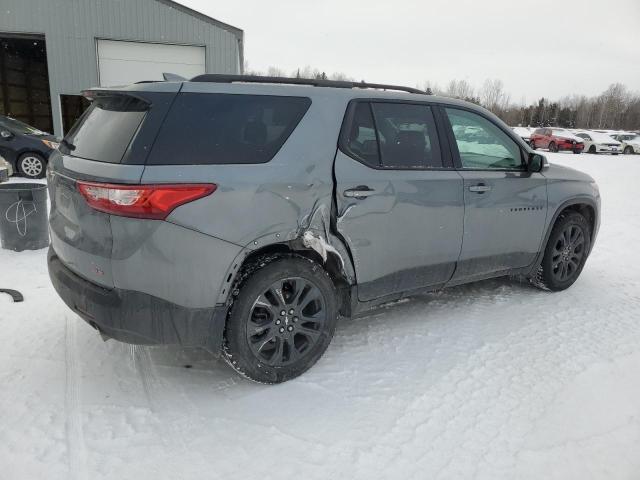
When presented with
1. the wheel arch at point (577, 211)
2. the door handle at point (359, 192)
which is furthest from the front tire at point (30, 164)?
the wheel arch at point (577, 211)

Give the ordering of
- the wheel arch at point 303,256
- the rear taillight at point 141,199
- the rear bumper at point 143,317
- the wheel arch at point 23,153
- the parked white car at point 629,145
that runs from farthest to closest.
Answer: the parked white car at point 629,145 < the wheel arch at point 23,153 < the wheel arch at point 303,256 < the rear bumper at point 143,317 < the rear taillight at point 141,199

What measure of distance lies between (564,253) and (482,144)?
155cm

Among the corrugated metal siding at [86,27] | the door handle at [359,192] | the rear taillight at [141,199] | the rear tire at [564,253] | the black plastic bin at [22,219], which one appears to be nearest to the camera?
the rear taillight at [141,199]

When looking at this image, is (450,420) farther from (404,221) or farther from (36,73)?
(36,73)

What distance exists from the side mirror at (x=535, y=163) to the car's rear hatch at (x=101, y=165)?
3053 mm

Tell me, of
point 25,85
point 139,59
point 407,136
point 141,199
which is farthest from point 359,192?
point 25,85

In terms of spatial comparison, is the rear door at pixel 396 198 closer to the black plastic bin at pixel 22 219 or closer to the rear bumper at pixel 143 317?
the rear bumper at pixel 143 317

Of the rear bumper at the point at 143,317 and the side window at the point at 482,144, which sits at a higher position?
the side window at the point at 482,144

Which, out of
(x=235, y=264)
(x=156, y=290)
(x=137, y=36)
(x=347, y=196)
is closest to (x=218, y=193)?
(x=235, y=264)

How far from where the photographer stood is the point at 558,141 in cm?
2784

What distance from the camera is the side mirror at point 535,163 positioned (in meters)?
4.18

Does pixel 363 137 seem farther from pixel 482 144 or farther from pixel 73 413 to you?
pixel 73 413

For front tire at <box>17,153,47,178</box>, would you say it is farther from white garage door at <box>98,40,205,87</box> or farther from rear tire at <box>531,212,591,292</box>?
rear tire at <box>531,212,591,292</box>

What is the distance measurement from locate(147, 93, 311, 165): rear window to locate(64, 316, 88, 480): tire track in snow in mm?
1454
